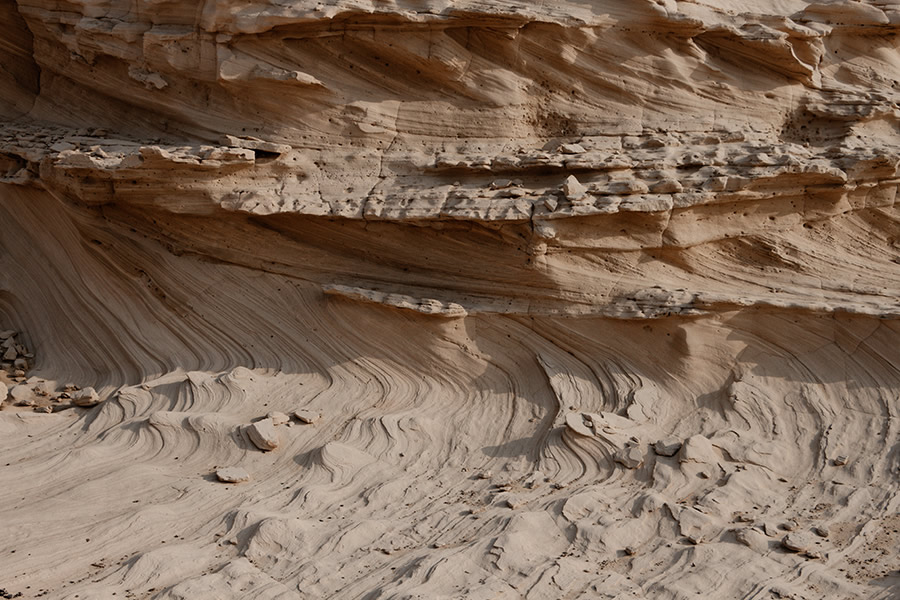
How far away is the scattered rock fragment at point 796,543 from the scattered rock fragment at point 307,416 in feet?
14.9

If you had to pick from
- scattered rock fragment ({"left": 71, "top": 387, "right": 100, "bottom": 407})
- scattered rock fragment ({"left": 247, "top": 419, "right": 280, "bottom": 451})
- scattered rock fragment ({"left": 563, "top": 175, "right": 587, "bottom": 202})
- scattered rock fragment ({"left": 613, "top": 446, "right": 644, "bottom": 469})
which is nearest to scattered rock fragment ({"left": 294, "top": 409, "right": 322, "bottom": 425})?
scattered rock fragment ({"left": 247, "top": 419, "right": 280, "bottom": 451})

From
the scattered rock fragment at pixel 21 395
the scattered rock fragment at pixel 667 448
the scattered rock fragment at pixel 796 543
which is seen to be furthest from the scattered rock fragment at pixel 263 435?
the scattered rock fragment at pixel 796 543

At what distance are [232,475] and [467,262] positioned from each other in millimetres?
3245

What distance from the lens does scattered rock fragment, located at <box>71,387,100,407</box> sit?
31.6 feet

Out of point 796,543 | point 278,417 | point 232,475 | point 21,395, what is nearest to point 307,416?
point 278,417

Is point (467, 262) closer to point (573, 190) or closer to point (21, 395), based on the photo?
point (573, 190)

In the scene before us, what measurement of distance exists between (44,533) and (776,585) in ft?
19.5

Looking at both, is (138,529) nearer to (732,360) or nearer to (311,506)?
(311,506)

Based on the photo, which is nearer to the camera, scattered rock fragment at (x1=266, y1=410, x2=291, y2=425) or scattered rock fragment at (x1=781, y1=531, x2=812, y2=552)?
scattered rock fragment at (x1=781, y1=531, x2=812, y2=552)

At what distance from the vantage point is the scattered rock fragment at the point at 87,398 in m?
9.62

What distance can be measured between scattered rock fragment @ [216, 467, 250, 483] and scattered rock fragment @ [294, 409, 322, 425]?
88 centimetres

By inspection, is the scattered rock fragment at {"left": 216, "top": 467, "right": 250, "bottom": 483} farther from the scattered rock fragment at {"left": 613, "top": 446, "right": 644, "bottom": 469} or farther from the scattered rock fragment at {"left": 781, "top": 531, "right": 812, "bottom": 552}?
the scattered rock fragment at {"left": 781, "top": 531, "right": 812, "bottom": 552}

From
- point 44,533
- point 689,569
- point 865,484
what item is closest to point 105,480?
point 44,533

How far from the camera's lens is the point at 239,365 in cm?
978
